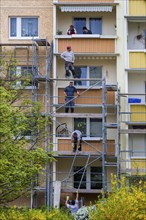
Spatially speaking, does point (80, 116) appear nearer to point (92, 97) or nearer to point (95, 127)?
point (92, 97)

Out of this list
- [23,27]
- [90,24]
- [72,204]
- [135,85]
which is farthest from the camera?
[90,24]

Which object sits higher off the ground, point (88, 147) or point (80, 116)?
point (80, 116)

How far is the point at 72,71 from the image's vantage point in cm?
3550

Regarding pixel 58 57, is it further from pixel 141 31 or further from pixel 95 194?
pixel 95 194

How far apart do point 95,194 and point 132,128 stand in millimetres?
4078

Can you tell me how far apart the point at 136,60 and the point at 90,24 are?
3741mm

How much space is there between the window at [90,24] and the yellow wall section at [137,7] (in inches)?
86.0

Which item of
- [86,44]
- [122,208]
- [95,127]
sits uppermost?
[86,44]

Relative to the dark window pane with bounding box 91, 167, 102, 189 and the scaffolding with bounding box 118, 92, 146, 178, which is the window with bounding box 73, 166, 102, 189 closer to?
the dark window pane with bounding box 91, 167, 102, 189

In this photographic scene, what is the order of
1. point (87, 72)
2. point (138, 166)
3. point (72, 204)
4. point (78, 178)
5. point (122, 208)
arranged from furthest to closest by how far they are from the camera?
point (87, 72) → point (78, 178) → point (138, 166) → point (72, 204) → point (122, 208)

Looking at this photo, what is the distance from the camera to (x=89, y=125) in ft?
119

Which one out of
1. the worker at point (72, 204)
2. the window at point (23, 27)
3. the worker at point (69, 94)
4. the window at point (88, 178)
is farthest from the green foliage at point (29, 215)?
the window at point (23, 27)

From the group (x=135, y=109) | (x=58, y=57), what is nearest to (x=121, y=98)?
(x=135, y=109)

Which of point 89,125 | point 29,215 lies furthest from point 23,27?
point 29,215
